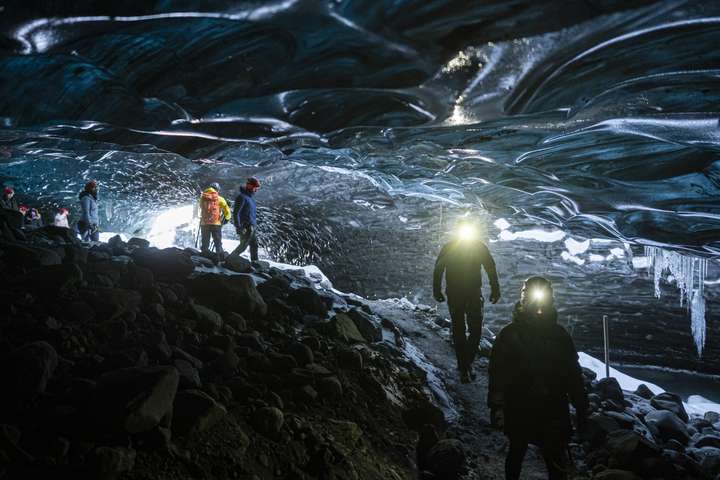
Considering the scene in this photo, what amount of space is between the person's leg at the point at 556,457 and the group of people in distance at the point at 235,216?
5733mm

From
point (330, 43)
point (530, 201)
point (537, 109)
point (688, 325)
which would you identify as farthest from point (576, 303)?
point (330, 43)

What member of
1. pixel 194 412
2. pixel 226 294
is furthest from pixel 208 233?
pixel 194 412

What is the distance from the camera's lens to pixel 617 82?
3.36 meters

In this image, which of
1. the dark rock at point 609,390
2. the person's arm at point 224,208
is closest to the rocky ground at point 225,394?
the dark rock at point 609,390

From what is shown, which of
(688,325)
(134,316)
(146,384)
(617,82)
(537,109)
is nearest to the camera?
(146,384)

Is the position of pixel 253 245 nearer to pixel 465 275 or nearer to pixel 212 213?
pixel 212 213

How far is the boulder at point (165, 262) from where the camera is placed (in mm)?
5012

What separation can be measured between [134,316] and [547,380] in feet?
10.9

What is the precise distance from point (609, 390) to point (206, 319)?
19.3 feet

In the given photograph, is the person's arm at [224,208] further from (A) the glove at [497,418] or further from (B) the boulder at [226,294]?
(A) the glove at [497,418]

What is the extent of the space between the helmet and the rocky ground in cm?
158

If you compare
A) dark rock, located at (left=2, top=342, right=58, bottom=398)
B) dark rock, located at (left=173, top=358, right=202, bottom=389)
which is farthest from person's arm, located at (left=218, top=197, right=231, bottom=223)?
dark rock, located at (left=2, top=342, right=58, bottom=398)

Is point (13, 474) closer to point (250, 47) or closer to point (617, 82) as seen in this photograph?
point (250, 47)

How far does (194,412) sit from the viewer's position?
98.0 inches
